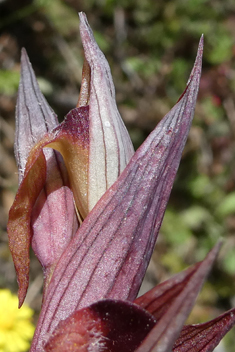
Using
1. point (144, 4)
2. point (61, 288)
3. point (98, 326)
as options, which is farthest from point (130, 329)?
point (144, 4)

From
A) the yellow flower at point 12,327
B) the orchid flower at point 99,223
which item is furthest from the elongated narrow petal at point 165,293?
the yellow flower at point 12,327

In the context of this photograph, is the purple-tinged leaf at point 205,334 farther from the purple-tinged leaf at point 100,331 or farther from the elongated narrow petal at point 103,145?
the elongated narrow petal at point 103,145

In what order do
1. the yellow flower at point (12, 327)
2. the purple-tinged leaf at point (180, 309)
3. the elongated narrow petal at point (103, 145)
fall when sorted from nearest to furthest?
the purple-tinged leaf at point (180, 309) < the elongated narrow petal at point (103, 145) < the yellow flower at point (12, 327)

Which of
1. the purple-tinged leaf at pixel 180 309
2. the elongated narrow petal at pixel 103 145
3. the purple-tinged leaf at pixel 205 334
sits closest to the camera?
the purple-tinged leaf at pixel 180 309

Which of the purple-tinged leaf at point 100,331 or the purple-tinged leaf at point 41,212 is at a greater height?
the purple-tinged leaf at point 41,212

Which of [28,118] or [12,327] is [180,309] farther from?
[12,327]

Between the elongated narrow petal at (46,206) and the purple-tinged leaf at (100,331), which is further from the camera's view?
the elongated narrow petal at (46,206)

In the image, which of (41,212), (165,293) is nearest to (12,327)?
(41,212)
